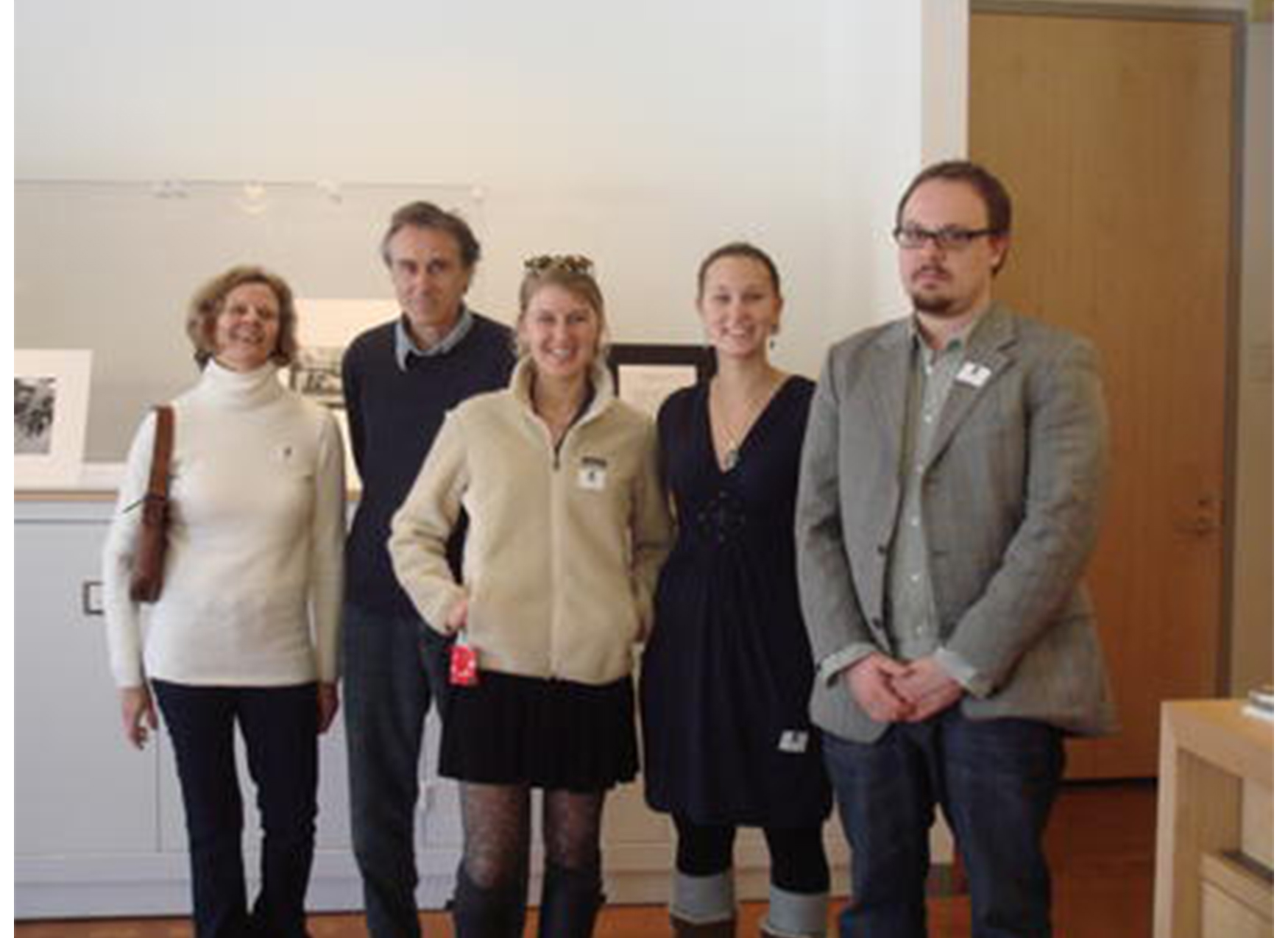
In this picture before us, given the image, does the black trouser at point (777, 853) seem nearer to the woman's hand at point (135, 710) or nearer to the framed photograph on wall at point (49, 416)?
the woman's hand at point (135, 710)

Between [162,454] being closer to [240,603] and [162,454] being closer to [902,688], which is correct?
[240,603]

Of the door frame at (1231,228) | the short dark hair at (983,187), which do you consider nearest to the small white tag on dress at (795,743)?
the short dark hair at (983,187)

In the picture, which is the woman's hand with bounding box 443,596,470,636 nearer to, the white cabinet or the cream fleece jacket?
the cream fleece jacket

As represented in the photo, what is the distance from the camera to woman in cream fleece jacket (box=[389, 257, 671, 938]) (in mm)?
2131

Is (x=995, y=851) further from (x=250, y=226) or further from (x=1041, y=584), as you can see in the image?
(x=250, y=226)

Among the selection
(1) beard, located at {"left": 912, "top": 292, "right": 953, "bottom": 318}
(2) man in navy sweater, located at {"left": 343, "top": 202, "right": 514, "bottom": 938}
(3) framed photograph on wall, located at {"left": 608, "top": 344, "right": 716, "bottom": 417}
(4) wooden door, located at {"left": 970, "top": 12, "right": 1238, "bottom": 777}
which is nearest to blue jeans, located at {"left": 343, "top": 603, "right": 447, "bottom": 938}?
(2) man in navy sweater, located at {"left": 343, "top": 202, "right": 514, "bottom": 938}

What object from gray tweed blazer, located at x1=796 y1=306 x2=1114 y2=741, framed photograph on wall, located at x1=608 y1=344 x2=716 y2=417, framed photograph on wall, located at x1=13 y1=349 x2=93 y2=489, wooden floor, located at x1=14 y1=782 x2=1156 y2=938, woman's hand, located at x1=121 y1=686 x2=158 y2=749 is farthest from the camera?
framed photograph on wall, located at x1=608 y1=344 x2=716 y2=417

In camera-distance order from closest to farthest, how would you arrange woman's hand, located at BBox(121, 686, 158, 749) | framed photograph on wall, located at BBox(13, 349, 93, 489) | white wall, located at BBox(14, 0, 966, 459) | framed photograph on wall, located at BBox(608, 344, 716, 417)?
woman's hand, located at BBox(121, 686, 158, 749)
framed photograph on wall, located at BBox(13, 349, 93, 489)
framed photograph on wall, located at BBox(608, 344, 716, 417)
white wall, located at BBox(14, 0, 966, 459)

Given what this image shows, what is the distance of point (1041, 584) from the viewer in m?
1.82

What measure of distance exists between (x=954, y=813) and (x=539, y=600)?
739 mm

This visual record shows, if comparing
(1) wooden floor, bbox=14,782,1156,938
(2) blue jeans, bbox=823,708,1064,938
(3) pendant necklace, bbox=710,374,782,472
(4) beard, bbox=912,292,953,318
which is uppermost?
(4) beard, bbox=912,292,953,318

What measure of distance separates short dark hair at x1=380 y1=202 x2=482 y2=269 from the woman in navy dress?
499 millimetres

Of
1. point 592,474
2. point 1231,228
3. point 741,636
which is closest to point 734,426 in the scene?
point 592,474

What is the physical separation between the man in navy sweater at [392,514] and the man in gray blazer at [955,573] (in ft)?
2.49
